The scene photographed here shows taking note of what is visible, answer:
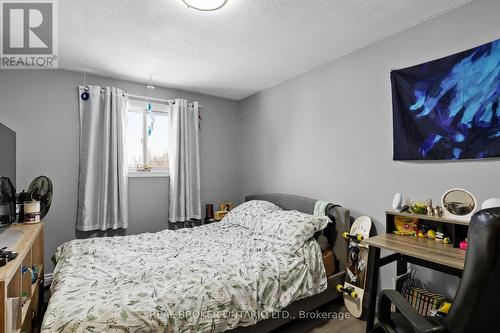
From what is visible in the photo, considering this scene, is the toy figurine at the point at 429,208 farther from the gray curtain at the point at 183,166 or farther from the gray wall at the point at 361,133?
the gray curtain at the point at 183,166

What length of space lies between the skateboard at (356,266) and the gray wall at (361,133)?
0.15m

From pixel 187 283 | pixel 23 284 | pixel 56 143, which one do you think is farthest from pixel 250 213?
pixel 56 143

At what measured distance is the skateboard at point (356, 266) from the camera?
222 centimetres

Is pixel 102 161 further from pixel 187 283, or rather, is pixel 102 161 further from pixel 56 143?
pixel 187 283

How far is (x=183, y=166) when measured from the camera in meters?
3.56

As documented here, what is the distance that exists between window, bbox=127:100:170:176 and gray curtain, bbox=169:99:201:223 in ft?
0.46

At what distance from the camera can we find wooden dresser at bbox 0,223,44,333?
42.0 inches

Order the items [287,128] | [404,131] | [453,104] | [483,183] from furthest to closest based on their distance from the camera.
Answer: [287,128] < [404,131] < [453,104] < [483,183]

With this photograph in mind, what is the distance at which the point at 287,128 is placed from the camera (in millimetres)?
3316

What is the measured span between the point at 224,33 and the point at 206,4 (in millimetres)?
456

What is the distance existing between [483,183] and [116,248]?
117 inches

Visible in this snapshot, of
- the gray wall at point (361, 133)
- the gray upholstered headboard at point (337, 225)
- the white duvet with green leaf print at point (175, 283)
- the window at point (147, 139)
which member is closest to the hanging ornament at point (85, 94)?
the window at point (147, 139)

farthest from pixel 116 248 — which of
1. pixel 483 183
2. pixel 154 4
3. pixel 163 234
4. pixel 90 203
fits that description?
pixel 483 183

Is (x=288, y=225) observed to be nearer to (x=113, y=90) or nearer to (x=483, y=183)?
(x=483, y=183)
